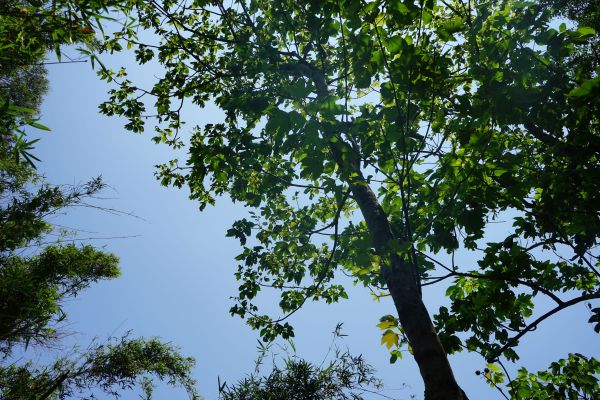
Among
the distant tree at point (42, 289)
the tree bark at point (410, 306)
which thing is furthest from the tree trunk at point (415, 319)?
the distant tree at point (42, 289)

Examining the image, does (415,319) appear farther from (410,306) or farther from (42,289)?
(42,289)

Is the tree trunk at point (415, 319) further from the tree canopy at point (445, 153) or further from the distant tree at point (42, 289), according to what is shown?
the distant tree at point (42, 289)

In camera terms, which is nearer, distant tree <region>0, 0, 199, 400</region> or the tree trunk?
the tree trunk

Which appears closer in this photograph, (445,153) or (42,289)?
(445,153)

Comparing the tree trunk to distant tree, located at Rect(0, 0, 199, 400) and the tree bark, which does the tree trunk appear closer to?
the tree bark

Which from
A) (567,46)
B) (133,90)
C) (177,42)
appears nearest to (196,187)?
(133,90)

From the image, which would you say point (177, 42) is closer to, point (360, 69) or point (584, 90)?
point (360, 69)

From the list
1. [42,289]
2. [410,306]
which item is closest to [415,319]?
[410,306]

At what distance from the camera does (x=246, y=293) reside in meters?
5.85

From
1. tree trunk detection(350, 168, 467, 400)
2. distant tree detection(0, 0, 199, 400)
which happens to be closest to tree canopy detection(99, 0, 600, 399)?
tree trunk detection(350, 168, 467, 400)

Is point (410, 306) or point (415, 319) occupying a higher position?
point (410, 306)

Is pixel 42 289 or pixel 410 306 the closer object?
pixel 410 306

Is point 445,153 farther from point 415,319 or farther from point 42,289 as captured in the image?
point 42,289

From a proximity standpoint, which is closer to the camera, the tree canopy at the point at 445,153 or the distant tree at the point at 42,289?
the tree canopy at the point at 445,153
